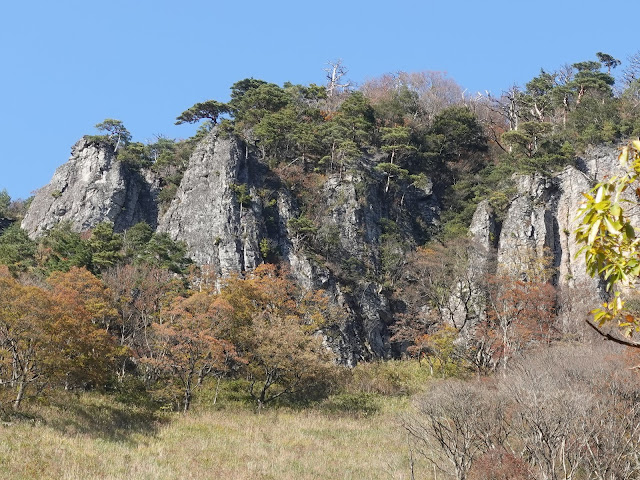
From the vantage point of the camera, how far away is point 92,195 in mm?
49312

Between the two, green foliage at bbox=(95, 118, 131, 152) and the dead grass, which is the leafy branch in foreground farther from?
green foliage at bbox=(95, 118, 131, 152)

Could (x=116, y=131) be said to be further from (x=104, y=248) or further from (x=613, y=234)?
(x=613, y=234)

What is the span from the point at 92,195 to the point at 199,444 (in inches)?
1200

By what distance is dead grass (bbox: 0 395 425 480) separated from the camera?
64.3ft

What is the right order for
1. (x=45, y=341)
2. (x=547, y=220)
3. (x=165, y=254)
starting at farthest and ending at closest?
(x=547, y=220), (x=165, y=254), (x=45, y=341)

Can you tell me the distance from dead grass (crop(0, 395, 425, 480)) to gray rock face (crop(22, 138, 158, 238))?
77.3 ft

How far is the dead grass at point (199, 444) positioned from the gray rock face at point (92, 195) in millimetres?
23546

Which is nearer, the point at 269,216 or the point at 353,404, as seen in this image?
the point at 353,404

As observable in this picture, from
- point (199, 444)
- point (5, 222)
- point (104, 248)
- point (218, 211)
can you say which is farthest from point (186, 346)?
point (5, 222)

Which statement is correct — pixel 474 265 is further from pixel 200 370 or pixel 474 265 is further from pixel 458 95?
pixel 458 95

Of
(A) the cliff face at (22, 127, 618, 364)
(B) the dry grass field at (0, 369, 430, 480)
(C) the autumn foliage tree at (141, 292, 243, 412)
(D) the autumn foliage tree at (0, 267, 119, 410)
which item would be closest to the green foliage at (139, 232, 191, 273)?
(A) the cliff face at (22, 127, 618, 364)

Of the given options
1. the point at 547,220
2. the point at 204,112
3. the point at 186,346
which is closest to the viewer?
the point at 186,346

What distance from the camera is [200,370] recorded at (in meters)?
31.2

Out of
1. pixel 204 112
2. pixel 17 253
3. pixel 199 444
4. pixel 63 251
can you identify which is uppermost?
pixel 204 112
